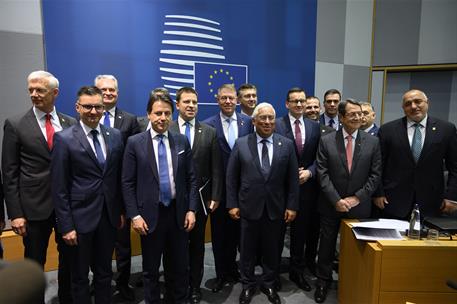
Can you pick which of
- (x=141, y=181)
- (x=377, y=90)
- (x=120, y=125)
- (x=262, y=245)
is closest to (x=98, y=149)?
(x=141, y=181)

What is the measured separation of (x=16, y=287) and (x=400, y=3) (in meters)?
6.19

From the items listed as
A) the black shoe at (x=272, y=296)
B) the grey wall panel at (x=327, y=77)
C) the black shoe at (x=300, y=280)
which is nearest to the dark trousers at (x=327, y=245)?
the black shoe at (x=300, y=280)

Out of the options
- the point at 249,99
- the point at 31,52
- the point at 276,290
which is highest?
the point at 31,52

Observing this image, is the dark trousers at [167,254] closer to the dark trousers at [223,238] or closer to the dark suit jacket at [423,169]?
the dark trousers at [223,238]

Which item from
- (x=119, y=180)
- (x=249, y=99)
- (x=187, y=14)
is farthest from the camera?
(x=187, y=14)

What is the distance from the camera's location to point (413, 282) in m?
2.20

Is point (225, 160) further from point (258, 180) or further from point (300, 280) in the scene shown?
point (300, 280)

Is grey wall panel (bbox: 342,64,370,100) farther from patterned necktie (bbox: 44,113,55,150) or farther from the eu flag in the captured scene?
patterned necktie (bbox: 44,113,55,150)

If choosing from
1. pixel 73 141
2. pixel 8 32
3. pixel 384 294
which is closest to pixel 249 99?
pixel 73 141

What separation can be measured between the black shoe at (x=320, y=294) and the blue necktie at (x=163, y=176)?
158 cm

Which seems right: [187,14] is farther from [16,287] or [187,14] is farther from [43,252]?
[16,287]

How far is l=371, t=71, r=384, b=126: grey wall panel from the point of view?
5.59 m

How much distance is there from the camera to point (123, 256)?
9.82ft

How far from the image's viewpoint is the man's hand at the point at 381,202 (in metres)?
2.88
